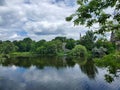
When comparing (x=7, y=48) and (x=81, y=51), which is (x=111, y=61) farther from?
(x=7, y=48)

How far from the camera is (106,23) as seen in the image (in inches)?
187

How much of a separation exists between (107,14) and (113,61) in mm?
1059

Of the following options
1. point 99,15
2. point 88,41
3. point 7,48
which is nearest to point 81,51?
point 88,41

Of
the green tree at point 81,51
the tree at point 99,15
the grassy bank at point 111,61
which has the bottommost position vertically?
the green tree at point 81,51

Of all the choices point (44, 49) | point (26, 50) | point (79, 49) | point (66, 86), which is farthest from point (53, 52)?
point (66, 86)

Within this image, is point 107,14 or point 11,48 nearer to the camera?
point 107,14

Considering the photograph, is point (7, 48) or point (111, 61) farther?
point (7, 48)

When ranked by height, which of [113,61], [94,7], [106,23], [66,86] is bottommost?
[66,86]

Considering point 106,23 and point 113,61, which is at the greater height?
point 106,23

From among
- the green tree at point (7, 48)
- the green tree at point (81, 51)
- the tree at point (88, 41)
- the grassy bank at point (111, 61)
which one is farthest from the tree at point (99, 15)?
the green tree at point (7, 48)

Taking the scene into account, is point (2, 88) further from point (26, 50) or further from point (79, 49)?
point (26, 50)

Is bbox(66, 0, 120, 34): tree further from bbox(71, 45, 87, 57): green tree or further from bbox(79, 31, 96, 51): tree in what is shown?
bbox(79, 31, 96, 51): tree

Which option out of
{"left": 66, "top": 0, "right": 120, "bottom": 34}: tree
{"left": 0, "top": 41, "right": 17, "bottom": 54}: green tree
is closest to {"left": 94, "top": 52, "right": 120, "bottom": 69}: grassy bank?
{"left": 66, "top": 0, "right": 120, "bottom": 34}: tree

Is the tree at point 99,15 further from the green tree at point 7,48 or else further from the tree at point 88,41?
the green tree at point 7,48
